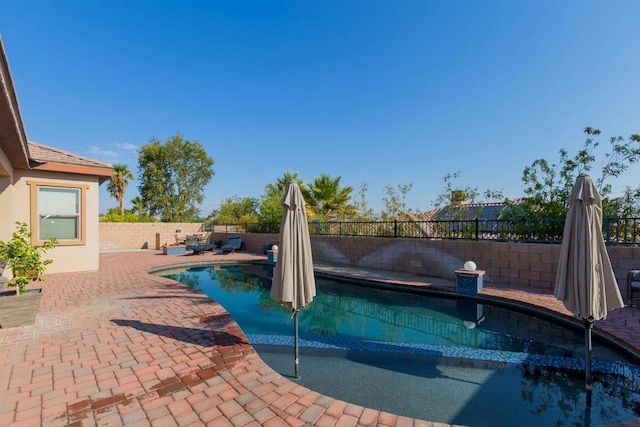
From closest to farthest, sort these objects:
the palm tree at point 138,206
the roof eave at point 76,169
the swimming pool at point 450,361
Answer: the swimming pool at point 450,361 < the roof eave at point 76,169 < the palm tree at point 138,206

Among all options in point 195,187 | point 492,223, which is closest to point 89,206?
point 492,223

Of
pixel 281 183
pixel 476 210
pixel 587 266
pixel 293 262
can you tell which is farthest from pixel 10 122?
pixel 281 183

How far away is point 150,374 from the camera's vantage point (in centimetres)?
319

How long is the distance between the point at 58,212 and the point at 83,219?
644mm

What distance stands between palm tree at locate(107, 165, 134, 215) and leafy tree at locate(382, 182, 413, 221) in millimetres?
26671

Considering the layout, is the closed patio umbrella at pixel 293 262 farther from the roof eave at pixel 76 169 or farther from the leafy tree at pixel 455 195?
the leafy tree at pixel 455 195

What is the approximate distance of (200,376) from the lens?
10.3 ft

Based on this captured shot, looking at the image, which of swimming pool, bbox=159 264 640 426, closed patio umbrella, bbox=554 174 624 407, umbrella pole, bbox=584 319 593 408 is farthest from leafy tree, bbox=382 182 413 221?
umbrella pole, bbox=584 319 593 408

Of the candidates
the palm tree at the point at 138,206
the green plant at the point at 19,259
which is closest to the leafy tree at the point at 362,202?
the green plant at the point at 19,259

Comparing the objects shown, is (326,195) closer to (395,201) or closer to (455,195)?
(395,201)

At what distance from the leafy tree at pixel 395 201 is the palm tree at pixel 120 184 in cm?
2667

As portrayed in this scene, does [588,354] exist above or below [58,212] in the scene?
below

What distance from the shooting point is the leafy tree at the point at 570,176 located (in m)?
8.14

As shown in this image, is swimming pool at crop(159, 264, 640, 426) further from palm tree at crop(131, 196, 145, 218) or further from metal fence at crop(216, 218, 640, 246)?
palm tree at crop(131, 196, 145, 218)
